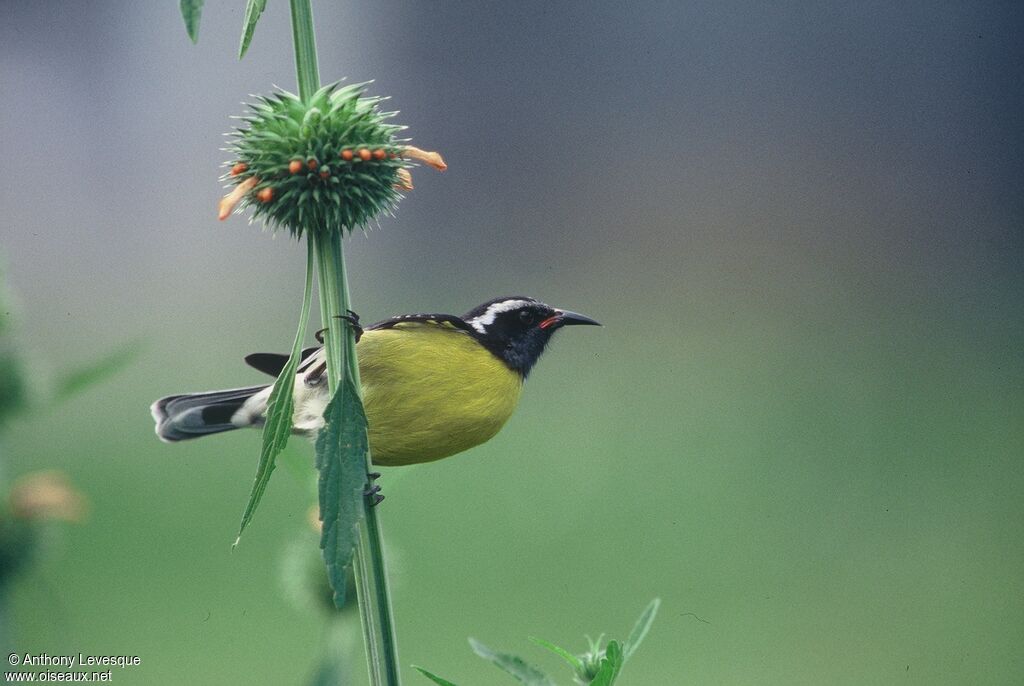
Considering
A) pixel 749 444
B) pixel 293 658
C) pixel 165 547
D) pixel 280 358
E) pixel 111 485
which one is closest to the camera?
pixel 280 358

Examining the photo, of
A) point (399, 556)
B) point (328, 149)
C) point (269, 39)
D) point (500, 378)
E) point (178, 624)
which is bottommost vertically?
point (178, 624)

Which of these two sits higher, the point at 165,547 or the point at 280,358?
the point at 280,358

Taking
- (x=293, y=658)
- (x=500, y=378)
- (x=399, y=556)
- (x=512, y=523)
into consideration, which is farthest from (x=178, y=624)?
(x=500, y=378)

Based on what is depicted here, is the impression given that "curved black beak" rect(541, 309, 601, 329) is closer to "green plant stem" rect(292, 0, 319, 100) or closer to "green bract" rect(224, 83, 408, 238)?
"green bract" rect(224, 83, 408, 238)

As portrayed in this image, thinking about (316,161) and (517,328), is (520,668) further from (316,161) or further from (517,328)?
(517,328)

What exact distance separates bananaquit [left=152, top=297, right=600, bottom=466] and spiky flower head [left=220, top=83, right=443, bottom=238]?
42cm

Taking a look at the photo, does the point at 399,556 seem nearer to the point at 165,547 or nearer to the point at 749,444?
the point at 165,547

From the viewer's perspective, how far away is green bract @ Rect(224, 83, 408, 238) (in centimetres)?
96

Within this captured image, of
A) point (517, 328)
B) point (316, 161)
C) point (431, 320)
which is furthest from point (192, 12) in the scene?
point (517, 328)

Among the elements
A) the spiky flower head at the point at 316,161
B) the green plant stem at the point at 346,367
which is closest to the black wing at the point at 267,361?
the spiky flower head at the point at 316,161

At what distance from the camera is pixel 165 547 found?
491 centimetres

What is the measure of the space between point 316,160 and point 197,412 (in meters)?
0.84

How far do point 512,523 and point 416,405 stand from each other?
13.3ft

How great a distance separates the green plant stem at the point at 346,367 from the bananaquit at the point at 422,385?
51cm
